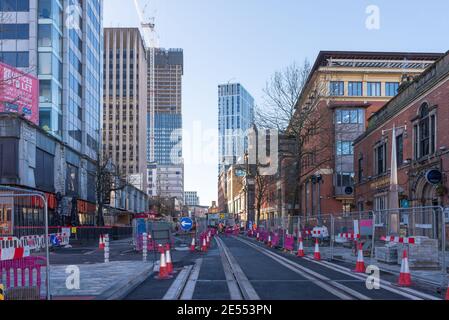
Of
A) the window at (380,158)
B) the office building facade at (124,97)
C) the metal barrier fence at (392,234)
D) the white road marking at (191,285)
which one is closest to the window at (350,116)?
the window at (380,158)

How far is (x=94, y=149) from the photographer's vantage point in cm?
6756

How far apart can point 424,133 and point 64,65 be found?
1436 inches

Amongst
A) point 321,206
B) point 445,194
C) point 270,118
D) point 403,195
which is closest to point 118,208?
point 321,206

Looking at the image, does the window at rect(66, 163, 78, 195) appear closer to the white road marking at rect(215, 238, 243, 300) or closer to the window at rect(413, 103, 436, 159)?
the window at rect(413, 103, 436, 159)

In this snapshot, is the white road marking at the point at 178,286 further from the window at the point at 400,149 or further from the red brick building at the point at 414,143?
the window at the point at 400,149

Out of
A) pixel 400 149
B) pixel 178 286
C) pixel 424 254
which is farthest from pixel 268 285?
pixel 400 149

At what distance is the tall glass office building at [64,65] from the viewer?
167 ft

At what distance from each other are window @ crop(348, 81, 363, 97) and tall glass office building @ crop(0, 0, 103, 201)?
30929 mm

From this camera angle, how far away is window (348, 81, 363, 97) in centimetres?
6838

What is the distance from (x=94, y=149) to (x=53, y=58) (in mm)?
17393

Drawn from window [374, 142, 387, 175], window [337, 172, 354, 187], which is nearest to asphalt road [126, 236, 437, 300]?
window [374, 142, 387, 175]

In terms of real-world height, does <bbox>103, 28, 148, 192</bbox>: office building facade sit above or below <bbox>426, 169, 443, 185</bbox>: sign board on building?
above

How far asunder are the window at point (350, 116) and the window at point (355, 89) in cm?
673
